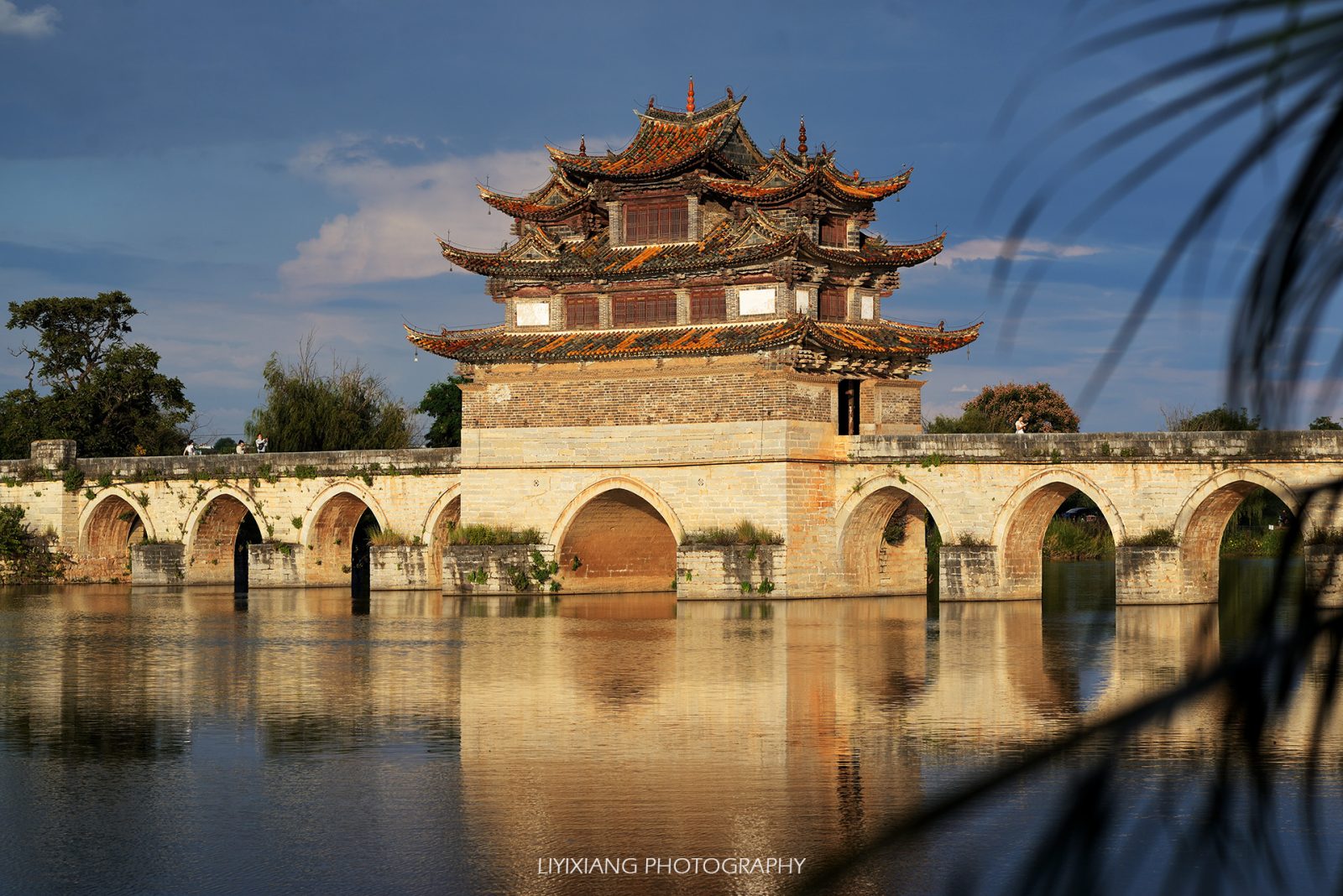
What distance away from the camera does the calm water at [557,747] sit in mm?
9797

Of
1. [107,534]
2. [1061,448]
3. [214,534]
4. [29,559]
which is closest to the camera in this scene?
[1061,448]

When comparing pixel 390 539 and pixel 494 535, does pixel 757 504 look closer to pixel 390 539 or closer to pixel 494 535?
pixel 494 535

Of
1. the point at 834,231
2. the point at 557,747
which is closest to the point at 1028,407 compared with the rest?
the point at 834,231

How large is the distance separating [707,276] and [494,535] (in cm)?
765

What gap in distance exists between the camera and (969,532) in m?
32.8

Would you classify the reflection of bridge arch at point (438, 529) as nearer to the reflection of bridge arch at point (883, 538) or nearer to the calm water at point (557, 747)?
the reflection of bridge arch at point (883, 538)

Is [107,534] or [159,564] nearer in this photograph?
[159,564]

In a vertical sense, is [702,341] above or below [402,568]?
above

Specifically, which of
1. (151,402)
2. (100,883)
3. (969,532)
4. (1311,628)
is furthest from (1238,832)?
(151,402)

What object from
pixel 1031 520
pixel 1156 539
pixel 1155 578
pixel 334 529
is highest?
pixel 1031 520

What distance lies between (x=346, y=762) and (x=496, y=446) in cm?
2242

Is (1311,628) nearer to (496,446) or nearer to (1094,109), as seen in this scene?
(1094,109)

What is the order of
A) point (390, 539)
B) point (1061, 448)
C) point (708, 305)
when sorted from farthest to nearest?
point (390, 539)
point (708, 305)
point (1061, 448)

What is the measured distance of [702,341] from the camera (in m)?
33.6
